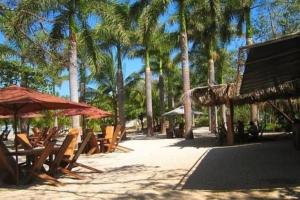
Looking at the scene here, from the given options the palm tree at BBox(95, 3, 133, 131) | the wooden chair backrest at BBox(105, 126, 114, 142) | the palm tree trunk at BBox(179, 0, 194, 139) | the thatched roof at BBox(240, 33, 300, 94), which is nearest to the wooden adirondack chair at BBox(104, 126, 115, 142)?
the wooden chair backrest at BBox(105, 126, 114, 142)

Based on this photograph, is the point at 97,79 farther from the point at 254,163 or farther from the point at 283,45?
the point at 283,45

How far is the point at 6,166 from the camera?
1105cm

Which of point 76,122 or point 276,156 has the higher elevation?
point 76,122

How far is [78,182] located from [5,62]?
18.5 metres

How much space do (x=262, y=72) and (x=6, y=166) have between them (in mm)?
6246

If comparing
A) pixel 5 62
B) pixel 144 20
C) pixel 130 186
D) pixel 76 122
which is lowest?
pixel 130 186

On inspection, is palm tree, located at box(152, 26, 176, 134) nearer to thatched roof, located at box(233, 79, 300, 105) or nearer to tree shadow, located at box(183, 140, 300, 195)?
thatched roof, located at box(233, 79, 300, 105)

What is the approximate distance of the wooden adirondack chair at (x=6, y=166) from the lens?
1100 centimetres

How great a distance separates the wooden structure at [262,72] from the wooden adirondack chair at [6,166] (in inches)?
215

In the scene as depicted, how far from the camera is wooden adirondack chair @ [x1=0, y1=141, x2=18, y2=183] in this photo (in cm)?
1100

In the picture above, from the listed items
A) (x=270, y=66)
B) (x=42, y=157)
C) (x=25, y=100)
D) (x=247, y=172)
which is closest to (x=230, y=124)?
(x=247, y=172)

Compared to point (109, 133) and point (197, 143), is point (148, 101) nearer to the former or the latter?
point (197, 143)

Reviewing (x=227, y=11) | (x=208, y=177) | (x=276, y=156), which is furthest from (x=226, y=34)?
(x=208, y=177)

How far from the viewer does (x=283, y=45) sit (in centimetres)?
866
